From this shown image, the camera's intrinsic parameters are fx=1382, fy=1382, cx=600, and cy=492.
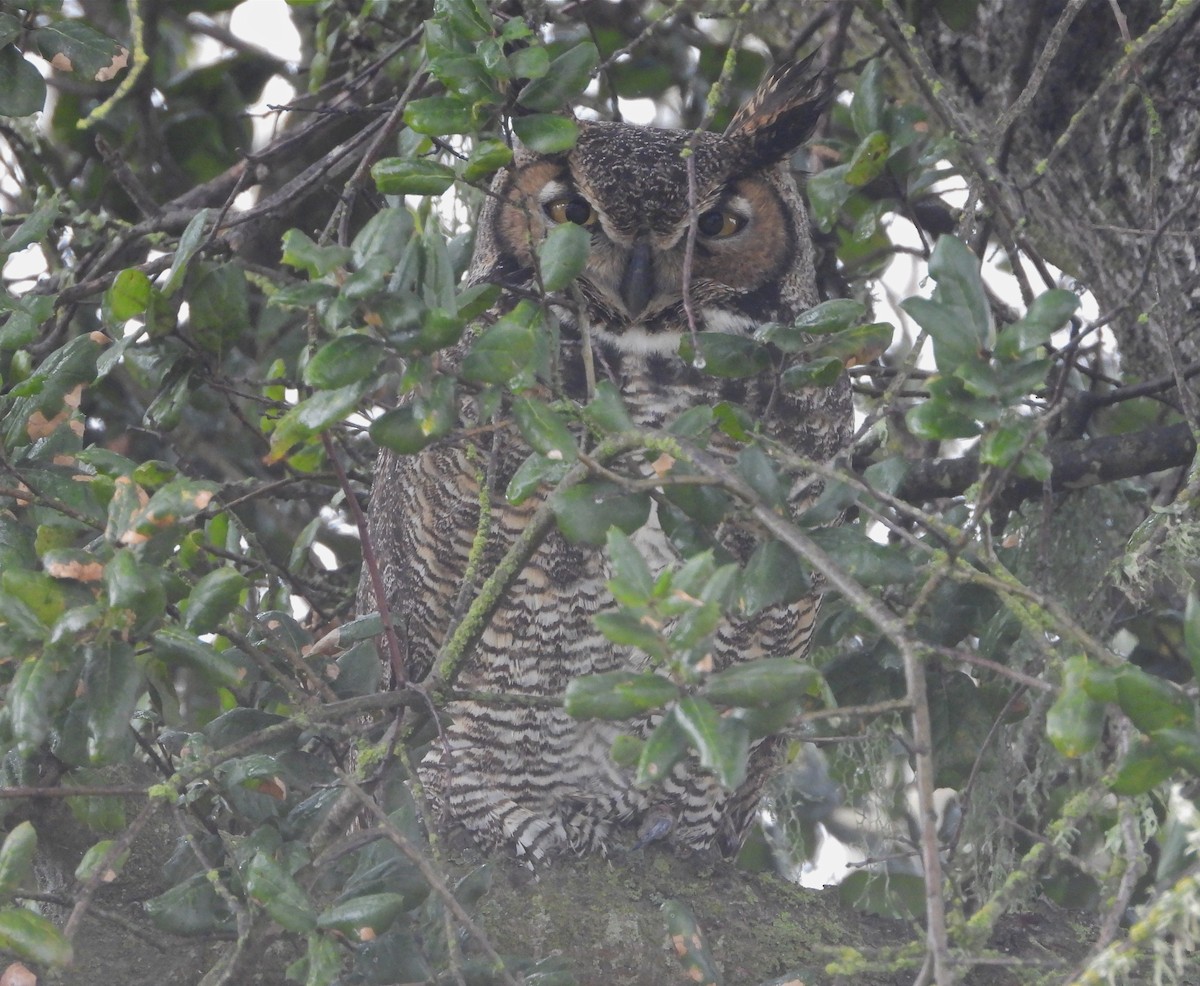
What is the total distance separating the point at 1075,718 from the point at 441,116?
0.80 m

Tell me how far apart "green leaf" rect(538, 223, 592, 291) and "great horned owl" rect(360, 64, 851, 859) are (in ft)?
2.00

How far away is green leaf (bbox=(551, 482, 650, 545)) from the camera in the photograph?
3.94ft

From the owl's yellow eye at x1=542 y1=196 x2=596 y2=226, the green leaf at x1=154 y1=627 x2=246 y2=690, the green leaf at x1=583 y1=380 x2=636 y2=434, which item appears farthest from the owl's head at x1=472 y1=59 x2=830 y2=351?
the green leaf at x1=154 y1=627 x2=246 y2=690

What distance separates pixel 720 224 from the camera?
2.19 meters

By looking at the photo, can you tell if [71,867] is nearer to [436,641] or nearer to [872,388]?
[436,641]

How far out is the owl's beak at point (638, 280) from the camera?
6.75 feet

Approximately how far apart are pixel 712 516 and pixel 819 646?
3.29 ft

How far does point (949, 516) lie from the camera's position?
1.72 meters

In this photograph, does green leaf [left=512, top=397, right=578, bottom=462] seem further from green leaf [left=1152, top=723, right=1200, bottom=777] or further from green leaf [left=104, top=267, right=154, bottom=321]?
green leaf [left=1152, top=723, right=1200, bottom=777]

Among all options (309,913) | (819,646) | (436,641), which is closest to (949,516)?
(819,646)

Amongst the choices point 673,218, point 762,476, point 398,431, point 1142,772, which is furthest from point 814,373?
point 673,218

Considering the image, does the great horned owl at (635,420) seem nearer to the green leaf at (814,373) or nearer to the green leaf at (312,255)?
the green leaf at (814,373)

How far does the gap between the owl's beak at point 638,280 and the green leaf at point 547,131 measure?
71cm

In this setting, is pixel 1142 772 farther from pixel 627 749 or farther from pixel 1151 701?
pixel 627 749
